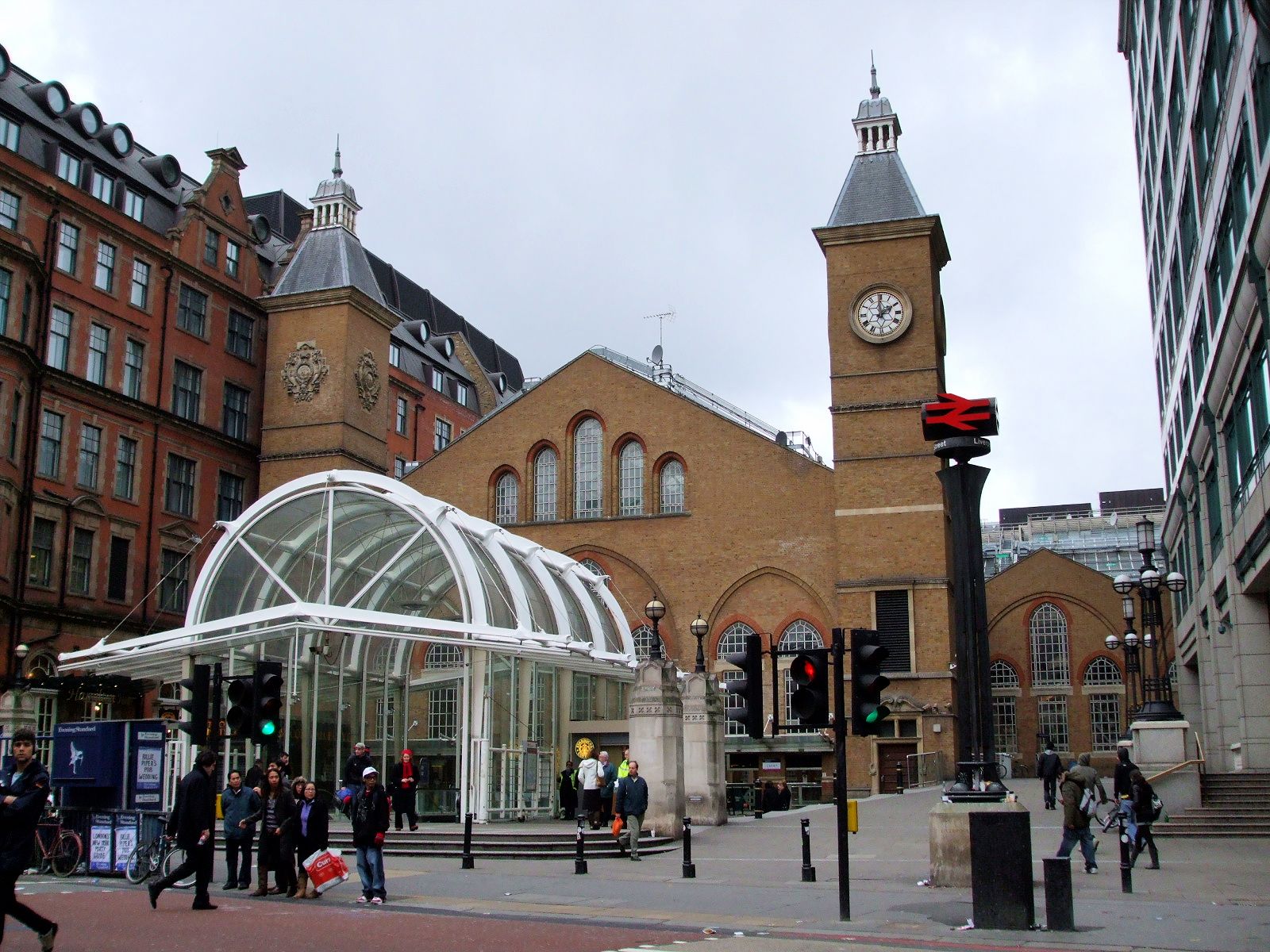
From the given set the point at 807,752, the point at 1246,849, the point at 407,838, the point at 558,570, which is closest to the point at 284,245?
the point at 558,570

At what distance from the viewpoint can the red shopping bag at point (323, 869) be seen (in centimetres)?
1569

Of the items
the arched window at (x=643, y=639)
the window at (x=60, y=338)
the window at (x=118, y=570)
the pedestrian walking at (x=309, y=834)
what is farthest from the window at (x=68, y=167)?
the pedestrian walking at (x=309, y=834)

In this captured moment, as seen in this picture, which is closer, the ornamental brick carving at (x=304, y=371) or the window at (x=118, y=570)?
the window at (x=118, y=570)

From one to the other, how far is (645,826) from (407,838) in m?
4.41

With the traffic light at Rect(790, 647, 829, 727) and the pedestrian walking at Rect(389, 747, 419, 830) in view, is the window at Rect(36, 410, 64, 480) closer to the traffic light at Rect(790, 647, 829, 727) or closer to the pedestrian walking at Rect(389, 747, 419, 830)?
the pedestrian walking at Rect(389, 747, 419, 830)

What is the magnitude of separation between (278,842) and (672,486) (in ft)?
102

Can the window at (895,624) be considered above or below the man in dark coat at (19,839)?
above

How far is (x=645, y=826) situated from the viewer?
2439 cm

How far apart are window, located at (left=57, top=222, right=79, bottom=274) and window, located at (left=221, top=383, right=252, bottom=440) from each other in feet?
27.5

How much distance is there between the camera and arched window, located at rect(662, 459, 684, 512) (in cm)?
4606

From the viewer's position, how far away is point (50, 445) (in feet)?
133

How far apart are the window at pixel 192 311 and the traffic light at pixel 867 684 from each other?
38.2 m

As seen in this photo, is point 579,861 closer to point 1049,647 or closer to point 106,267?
point 106,267

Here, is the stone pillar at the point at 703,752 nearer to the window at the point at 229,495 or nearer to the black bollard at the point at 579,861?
the black bollard at the point at 579,861
